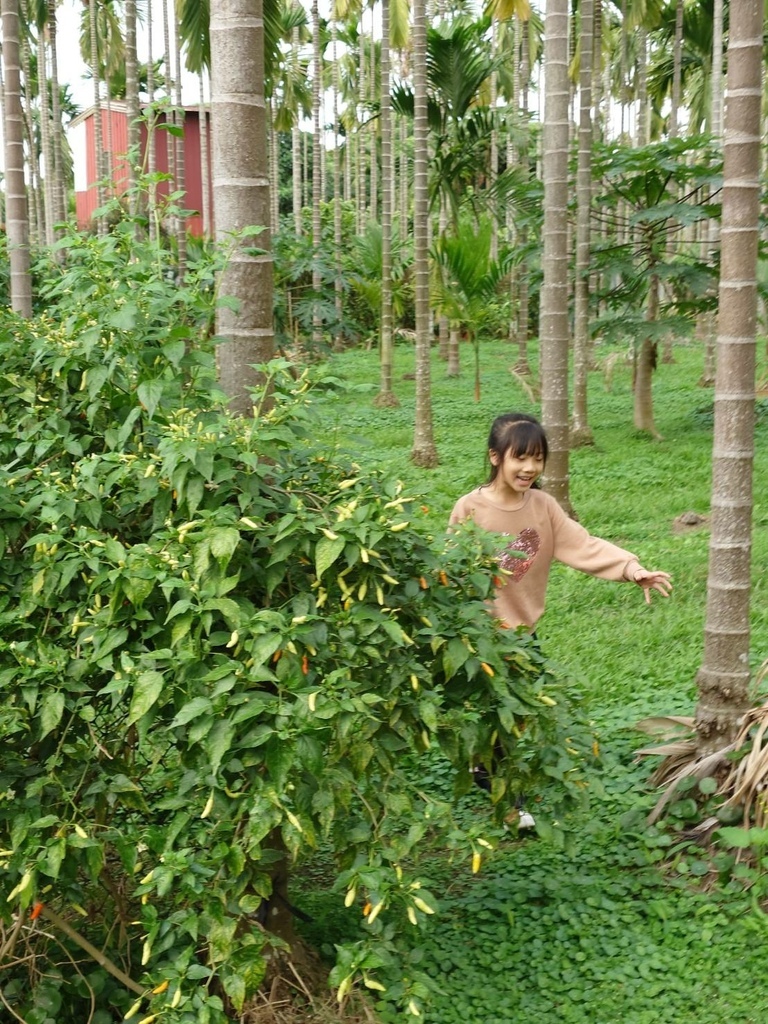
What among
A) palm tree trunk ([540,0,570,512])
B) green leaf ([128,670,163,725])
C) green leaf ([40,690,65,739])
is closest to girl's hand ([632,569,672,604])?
green leaf ([128,670,163,725])

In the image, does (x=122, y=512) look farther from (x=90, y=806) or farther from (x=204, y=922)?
(x=204, y=922)

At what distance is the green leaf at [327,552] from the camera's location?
8.19ft

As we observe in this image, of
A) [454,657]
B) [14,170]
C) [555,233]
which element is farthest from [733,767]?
[14,170]

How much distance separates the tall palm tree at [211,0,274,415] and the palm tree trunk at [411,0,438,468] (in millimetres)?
7095

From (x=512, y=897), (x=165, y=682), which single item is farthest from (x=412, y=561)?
(x=512, y=897)

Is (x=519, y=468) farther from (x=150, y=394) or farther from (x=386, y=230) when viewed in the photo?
(x=386, y=230)

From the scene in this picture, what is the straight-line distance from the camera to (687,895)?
3510 mm

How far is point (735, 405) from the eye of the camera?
375 centimetres

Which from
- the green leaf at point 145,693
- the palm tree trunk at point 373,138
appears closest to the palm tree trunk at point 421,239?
Answer: the green leaf at point 145,693

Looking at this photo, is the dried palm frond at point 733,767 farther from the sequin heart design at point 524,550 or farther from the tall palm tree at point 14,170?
the tall palm tree at point 14,170

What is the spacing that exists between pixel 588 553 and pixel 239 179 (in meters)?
1.83

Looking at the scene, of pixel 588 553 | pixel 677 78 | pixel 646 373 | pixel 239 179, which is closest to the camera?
pixel 239 179

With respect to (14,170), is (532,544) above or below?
below

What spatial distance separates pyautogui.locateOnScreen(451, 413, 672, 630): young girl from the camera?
3.86 m
